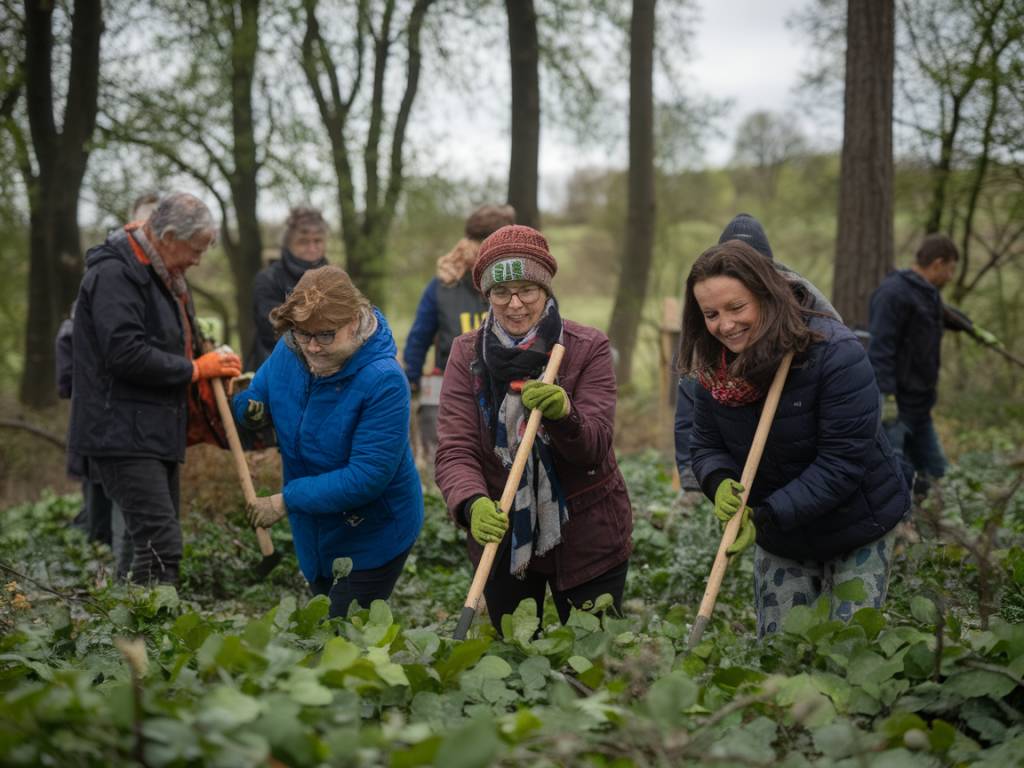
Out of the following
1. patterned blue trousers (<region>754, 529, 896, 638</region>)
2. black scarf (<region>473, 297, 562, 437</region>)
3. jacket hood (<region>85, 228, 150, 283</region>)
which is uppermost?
jacket hood (<region>85, 228, 150, 283</region>)

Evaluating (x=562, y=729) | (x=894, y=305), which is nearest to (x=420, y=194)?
(x=894, y=305)

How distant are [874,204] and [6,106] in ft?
41.4

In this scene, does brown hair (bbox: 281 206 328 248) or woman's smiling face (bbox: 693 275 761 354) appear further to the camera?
Result: brown hair (bbox: 281 206 328 248)

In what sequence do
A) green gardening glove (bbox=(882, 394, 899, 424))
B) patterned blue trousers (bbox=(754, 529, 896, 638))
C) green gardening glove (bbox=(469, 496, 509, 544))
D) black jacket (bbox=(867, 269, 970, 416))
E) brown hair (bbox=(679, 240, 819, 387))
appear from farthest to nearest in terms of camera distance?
green gardening glove (bbox=(882, 394, 899, 424))
black jacket (bbox=(867, 269, 970, 416))
patterned blue trousers (bbox=(754, 529, 896, 638))
green gardening glove (bbox=(469, 496, 509, 544))
brown hair (bbox=(679, 240, 819, 387))

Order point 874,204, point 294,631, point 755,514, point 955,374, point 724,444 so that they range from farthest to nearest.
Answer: point 955,374
point 874,204
point 724,444
point 755,514
point 294,631

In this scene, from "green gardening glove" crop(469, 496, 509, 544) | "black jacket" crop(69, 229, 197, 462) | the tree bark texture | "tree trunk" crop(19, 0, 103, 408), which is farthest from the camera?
the tree bark texture

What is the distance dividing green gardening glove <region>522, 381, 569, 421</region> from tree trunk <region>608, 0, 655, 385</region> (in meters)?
12.3

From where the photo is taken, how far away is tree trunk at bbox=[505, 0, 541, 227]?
10938 millimetres

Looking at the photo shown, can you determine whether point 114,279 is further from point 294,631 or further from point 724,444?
point 724,444

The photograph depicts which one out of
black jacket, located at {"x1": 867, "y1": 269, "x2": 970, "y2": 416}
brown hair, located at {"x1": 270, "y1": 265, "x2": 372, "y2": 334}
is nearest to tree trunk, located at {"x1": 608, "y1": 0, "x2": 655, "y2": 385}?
black jacket, located at {"x1": 867, "y1": 269, "x2": 970, "y2": 416}

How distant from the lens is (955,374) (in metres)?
13.2

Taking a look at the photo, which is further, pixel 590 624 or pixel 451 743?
pixel 590 624

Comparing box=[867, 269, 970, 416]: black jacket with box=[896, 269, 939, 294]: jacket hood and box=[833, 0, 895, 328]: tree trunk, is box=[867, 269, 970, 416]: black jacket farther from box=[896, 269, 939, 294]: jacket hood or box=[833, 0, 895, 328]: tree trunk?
box=[833, 0, 895, 328]: tree trunk

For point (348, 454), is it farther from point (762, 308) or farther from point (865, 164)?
point (865, 164)
